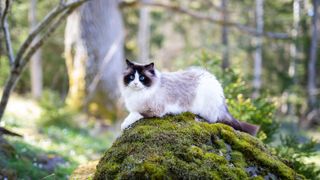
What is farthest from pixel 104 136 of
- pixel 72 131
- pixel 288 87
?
pixel 288 87

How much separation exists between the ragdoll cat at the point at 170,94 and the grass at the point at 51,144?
1.46 m

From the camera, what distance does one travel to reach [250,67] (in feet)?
104

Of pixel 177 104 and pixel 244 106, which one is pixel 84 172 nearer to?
pixel 177 104

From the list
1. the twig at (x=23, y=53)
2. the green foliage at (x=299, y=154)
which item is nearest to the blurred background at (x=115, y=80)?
the green foliage at (x=299, y=154)

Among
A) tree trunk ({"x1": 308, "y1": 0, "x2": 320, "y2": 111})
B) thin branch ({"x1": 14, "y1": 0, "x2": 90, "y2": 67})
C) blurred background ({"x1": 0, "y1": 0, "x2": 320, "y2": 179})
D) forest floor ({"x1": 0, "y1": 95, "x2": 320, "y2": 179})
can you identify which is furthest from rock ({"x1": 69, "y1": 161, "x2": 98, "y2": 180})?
tree trunk ({"x1": 308, "y1": 0, "x2": 320, "y2": 111})

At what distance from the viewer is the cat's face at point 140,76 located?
523 centimetres

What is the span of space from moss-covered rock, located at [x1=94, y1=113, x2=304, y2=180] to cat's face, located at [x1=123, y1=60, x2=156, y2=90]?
17.1 inches

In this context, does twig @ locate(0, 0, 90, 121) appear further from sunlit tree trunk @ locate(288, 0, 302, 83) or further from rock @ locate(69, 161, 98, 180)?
sunlit tree trunk @ locate(288, 0, 302, 83)

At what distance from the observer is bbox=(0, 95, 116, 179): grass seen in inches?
275

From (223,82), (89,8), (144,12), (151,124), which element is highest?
(144,12)

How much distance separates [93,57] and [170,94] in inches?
370

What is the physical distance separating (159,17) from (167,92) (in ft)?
74.1

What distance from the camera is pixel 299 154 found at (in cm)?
721

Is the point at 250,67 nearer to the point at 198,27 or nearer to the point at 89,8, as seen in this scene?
the point at 198,27
